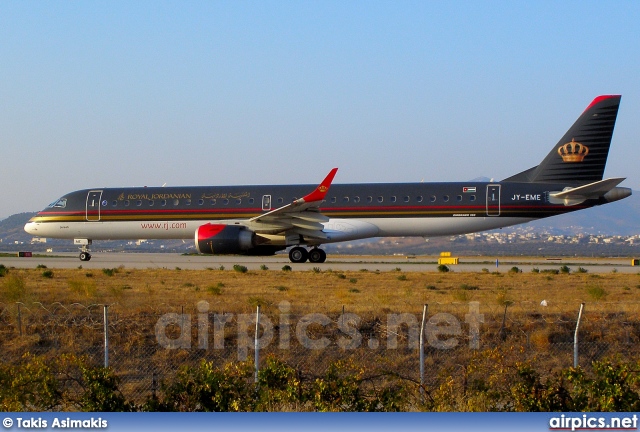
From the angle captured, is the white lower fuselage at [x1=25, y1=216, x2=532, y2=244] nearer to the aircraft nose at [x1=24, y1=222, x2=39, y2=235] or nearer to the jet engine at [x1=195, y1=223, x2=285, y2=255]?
the jet engine at [x1=195, y1=223, x2=285, y2=255]

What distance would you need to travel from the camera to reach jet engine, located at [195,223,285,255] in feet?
90.1

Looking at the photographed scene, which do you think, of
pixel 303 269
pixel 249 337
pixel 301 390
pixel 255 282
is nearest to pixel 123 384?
pixel 249 337

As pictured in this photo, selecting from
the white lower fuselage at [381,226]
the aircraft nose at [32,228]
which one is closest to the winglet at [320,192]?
the white lower fuselage at [381,226]

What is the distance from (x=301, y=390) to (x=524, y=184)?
23098mm

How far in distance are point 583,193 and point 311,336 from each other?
1714cm

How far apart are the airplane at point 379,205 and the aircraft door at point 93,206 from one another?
5.54ft

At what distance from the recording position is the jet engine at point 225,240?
2745 centimetres

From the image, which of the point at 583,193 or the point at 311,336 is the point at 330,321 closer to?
the point at 311,336

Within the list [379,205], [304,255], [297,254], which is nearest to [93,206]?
→ [297,254]

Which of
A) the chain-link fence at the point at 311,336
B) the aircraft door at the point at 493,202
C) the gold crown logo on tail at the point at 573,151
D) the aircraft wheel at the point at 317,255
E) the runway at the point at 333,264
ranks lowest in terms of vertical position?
the chain-link fence at the point at 311,336

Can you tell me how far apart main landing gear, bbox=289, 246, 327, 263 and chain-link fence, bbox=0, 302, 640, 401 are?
14.3 m

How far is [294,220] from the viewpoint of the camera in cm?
2841

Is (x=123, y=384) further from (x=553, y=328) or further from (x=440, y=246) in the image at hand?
(x=440, y=246)

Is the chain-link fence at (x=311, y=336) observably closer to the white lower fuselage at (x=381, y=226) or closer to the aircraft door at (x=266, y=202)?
the white lower fuselage at (x=381, y=226)
